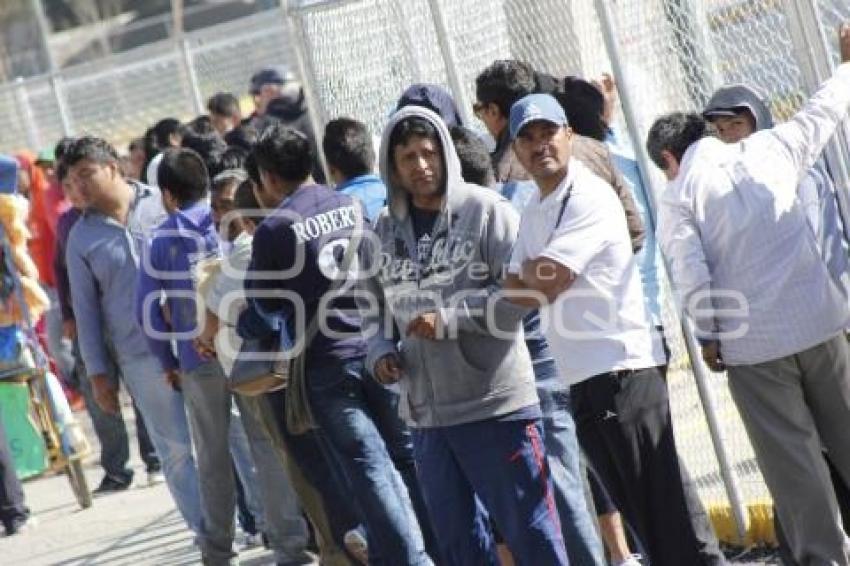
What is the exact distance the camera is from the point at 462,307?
6867 mm

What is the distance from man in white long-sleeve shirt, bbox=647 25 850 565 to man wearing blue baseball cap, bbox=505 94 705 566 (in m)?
0.23

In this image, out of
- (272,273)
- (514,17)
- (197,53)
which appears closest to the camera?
(272,273)

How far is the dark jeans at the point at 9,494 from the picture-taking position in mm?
13102

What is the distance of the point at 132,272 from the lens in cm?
1062

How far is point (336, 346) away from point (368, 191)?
27.7 inches

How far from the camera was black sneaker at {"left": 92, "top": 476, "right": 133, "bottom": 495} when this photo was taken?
1434 cm

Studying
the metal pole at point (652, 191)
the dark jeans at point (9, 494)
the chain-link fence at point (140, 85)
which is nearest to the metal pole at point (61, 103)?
the chain-link fence at point (140, 85)

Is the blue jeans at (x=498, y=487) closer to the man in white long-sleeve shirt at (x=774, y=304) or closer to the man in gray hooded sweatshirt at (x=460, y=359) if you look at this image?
the man in gray hooded sweatshirt at (x=460, y=359)

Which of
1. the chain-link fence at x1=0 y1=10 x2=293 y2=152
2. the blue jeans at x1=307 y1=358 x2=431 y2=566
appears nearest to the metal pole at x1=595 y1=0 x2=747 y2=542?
the blue jeans at x1=307 y1=358 x2=431 y2=566

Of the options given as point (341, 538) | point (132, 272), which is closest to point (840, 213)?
point (341, 538)

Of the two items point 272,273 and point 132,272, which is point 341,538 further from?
point 132,272

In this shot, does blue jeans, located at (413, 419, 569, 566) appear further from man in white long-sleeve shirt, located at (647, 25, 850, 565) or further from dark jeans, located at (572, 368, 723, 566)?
man in white long-sleeve shirt, located at (647, 25, 850, 565)

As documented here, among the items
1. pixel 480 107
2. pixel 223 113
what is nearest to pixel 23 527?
pixel 223 113

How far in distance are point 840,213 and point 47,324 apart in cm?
1043
